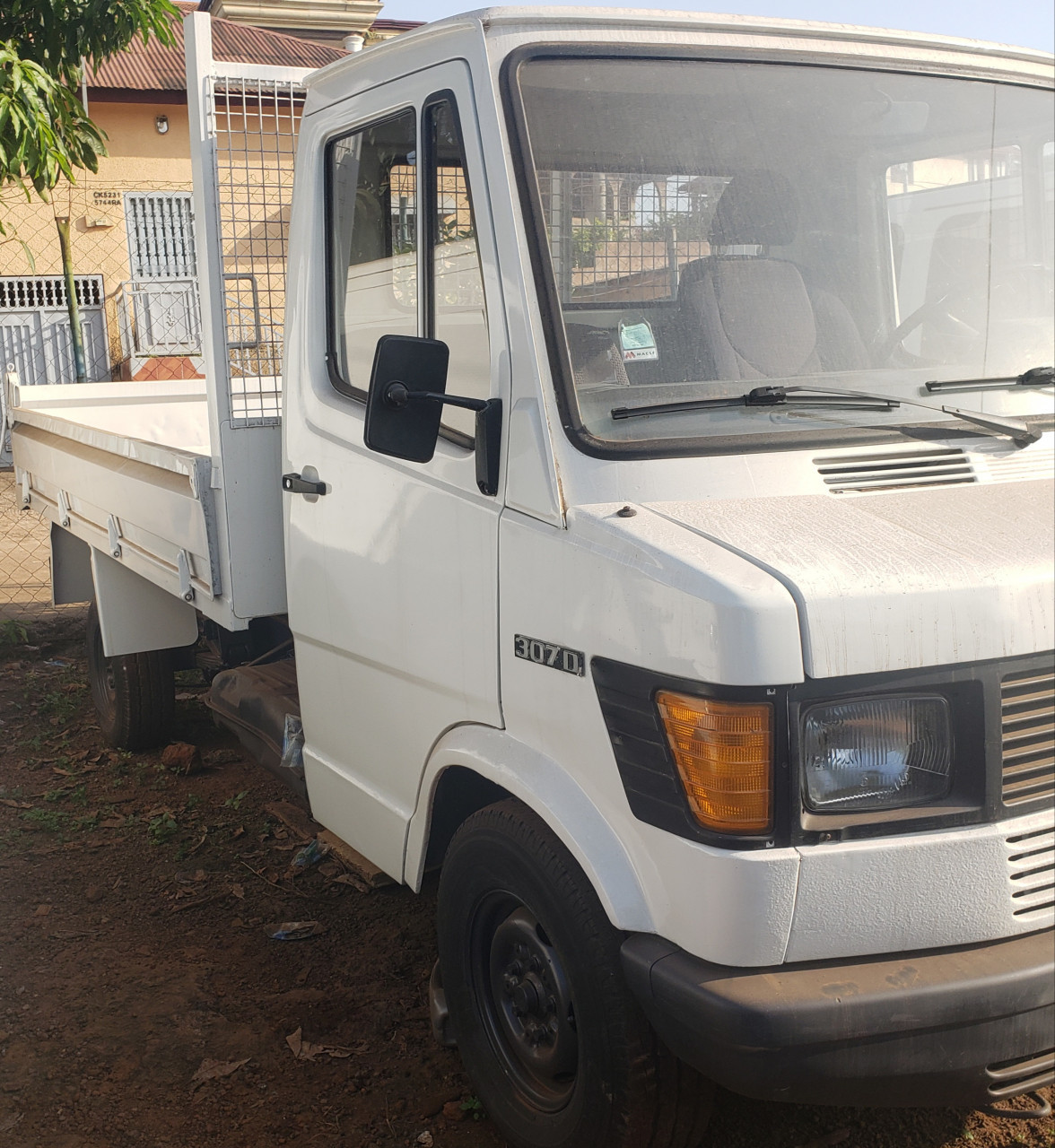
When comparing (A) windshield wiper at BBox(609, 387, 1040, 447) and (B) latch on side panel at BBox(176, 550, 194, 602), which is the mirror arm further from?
(B) latch on side panel at BBox(176, 550, 194, 602)

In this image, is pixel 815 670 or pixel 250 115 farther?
pixel 250 115

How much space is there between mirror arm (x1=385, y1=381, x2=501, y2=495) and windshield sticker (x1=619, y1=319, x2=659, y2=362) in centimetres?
30

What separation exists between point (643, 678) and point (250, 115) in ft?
7.80

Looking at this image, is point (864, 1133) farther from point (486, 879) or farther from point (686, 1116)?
point (486, 879)

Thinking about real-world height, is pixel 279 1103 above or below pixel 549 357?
below

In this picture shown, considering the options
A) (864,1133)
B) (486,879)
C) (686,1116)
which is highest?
(486,879)

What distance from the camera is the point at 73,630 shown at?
320 inches

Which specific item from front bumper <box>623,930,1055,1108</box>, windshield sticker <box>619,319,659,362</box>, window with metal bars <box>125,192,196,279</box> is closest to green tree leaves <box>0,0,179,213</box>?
windshield sticker <box>619,319,659,362</box>

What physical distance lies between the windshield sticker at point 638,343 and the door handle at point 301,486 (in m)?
1.07

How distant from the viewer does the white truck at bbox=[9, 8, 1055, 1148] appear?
6.63 ft

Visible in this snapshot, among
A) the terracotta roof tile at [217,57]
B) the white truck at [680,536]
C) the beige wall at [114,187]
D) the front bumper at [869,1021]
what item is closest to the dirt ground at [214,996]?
the white truck at [680,536]

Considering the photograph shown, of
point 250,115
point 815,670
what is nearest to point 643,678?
point 815,670

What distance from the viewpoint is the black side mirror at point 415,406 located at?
244 centimetres

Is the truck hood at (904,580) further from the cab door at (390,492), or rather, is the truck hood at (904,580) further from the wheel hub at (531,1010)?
the wheel hub at (531,1010)
